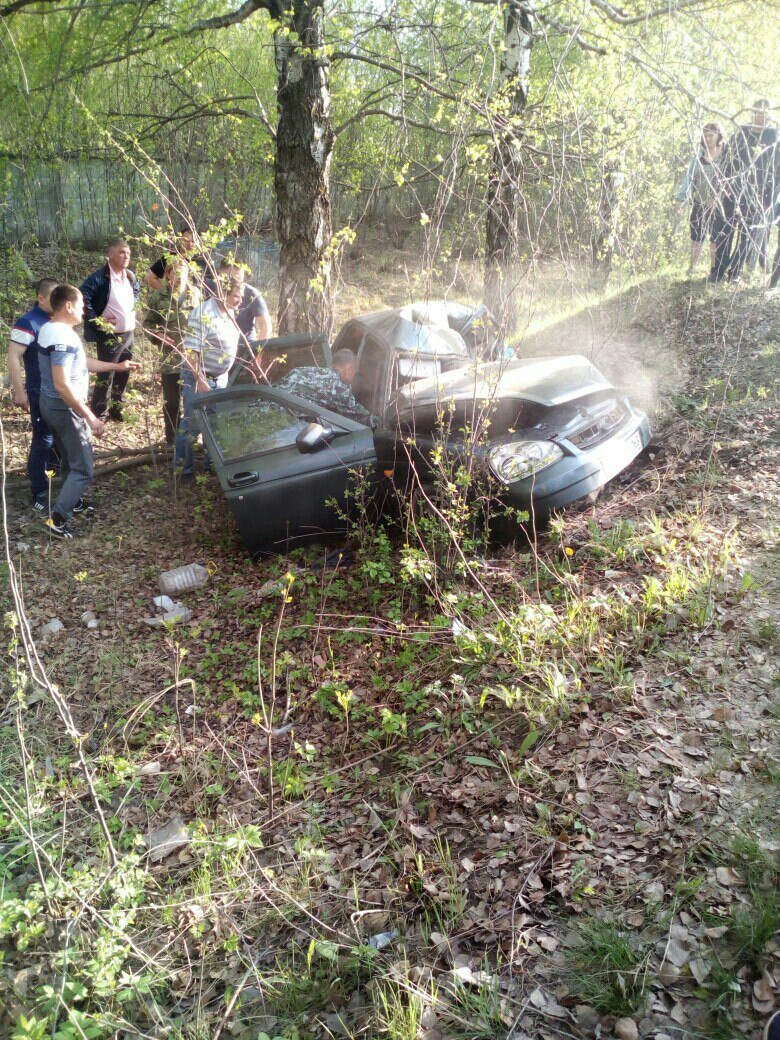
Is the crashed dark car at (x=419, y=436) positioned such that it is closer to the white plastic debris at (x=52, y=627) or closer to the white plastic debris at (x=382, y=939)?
the white plastic debris at (x=52, y=627)

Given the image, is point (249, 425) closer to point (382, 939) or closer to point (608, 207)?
point (608, 207)

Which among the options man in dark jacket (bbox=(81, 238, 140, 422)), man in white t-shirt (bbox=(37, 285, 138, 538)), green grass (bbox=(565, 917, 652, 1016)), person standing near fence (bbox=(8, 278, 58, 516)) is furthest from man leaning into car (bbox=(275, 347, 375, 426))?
green grass (bbox=(565, 917, 652, 1016))

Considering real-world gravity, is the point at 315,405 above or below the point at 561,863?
above

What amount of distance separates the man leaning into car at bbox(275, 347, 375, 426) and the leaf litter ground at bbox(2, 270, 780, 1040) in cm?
134

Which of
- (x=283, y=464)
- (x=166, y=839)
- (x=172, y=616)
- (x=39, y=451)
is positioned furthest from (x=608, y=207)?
(x=39, y=451)

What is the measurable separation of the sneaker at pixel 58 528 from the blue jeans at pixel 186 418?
1156 millimetres

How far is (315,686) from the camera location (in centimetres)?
425

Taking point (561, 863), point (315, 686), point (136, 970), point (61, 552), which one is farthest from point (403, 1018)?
point (61, 552)

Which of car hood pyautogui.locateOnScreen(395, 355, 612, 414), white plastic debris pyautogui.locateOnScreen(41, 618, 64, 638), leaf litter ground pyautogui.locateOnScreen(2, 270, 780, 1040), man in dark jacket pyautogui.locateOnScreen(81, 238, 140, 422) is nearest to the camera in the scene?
leaf litter ground pyautogui.locateOnScreen(2, 270, 780, 1040)

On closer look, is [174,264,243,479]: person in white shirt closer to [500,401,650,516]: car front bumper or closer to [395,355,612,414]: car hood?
[395,355,612,414]: car hood

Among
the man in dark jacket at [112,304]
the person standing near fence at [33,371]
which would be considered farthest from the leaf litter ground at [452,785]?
the man in dark jacket at [112,304]

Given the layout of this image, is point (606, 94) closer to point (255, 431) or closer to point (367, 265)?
point (255, 431)

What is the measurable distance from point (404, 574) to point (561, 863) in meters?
2.01

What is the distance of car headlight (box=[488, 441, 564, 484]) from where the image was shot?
15.3ft
